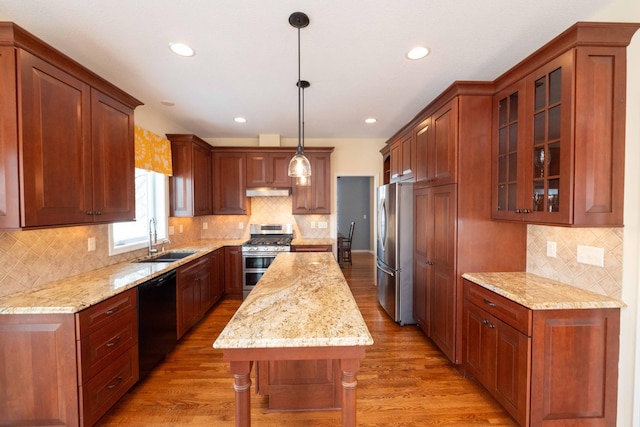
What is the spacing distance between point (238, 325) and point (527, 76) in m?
2.50

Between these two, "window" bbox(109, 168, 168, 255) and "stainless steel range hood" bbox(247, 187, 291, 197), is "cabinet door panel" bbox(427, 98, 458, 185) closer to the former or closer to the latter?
"stainless steel range hood" bbox(247, 187, 291, 197)

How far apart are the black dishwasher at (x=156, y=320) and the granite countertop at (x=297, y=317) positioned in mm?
1052

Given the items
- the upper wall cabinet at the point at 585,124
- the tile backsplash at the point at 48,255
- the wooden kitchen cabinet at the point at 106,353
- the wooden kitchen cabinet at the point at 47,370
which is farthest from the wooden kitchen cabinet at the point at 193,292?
the upper wall cabinet at the point at 585,124

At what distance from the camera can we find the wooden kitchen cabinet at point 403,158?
3.12 meters

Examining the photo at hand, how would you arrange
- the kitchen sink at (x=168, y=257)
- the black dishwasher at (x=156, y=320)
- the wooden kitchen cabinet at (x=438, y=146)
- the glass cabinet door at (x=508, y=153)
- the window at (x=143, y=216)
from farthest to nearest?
the kitchen sink at (x=168, y=257) → the window at (x=143, y=216) → the wooden kitchen cabinet at (x=438, y=146) → the black dishwasher at (x=156, y=320) → the glass cabinet door at (x=508, y=153)

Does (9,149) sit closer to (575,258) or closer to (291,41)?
(291,41)

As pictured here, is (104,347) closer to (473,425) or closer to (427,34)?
(473,425)

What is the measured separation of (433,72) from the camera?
7.64 feet

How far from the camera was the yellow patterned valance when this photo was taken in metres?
2.96

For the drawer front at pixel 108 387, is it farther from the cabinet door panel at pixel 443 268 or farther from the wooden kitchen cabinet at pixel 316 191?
the wooden kitchen cabinet at pixel 316 191

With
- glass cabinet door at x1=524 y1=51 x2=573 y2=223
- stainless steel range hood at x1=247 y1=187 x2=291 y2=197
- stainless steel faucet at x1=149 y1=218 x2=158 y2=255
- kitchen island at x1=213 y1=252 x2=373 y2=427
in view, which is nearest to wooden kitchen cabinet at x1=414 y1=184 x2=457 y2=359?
glass cabinet door at x1=524 y1=51 x2=573 y2=223

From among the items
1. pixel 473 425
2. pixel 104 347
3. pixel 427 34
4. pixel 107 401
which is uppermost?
pixel 427 34

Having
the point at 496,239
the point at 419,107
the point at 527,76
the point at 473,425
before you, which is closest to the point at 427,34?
the point at 527,76

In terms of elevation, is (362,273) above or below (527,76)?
below
